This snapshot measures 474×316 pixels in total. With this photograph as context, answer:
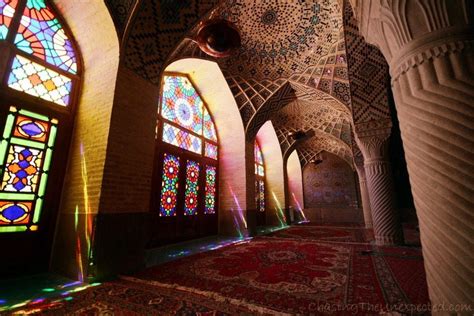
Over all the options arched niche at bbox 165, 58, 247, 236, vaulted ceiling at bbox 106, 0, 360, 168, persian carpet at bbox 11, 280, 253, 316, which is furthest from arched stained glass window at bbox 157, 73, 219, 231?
persian carpet at bbox 11, 280, 253, 316

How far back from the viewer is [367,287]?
2.37 metres

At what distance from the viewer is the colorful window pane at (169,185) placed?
534cm

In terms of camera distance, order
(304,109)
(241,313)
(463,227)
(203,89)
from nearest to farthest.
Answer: (463,227) < (241,313) < (203,89) < (304,109)

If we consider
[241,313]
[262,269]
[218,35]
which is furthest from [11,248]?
[218,35]

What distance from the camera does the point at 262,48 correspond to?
6.40 metres

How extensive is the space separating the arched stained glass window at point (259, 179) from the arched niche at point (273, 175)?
0.25m

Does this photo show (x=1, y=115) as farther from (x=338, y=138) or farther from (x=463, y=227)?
(x=338, y=138)

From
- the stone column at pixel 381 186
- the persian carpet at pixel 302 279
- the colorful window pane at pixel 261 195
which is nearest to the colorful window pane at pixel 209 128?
the colorful window pane at pixel 261 195

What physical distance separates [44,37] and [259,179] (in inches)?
351

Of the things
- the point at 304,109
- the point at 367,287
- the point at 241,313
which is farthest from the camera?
the point at 304,109

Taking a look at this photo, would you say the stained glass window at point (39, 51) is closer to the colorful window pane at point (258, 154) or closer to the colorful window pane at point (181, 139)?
the colorful window pane at point (181, 139)

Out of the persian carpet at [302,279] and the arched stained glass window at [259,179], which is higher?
the arched stained glass window at [259,179]

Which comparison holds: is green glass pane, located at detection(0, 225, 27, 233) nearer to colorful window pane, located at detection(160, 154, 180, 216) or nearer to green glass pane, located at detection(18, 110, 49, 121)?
green glass pane, located at detection(18, 110, 49, 121)

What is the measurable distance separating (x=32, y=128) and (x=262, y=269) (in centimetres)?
390
